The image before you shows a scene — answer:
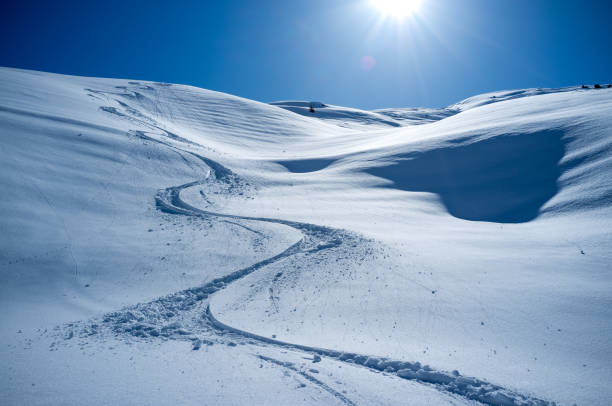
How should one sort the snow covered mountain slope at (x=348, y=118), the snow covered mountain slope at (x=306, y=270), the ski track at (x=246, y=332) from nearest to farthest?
the ski track at (x=246, y=332), the snow covered mountain slope at (x=306, y=270), the snow covered mountain slope at (x=348, y=118)

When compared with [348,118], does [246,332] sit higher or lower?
lower

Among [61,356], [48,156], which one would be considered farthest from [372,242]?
[48,156]

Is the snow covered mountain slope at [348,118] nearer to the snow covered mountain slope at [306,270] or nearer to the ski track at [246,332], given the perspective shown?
the snow covered mountain slope at [306,270]

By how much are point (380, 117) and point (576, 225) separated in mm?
40916

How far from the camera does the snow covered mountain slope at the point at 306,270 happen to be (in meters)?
4.11

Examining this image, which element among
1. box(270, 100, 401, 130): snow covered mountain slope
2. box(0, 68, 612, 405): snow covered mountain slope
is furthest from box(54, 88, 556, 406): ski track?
box(270, 100, 401, 130): snow covered mountain slope

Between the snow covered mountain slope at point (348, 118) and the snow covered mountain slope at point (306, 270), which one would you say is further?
the snow covered mountain slope at point (348, 118)

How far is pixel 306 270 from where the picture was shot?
692 cm

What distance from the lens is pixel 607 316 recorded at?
4.89 m

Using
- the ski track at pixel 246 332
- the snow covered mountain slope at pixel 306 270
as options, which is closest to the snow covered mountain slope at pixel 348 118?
the snow covered mountain slope at pixel 306 270

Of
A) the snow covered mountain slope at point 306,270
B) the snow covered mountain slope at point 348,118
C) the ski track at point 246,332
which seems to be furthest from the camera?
the snow covered mountain slope at point 348,118

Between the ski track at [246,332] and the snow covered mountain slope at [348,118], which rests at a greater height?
the snow covered mountain slope at [348,118]

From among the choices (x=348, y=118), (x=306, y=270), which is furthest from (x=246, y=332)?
(x=348, y=118)

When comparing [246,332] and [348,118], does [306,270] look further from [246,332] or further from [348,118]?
[348,118]
